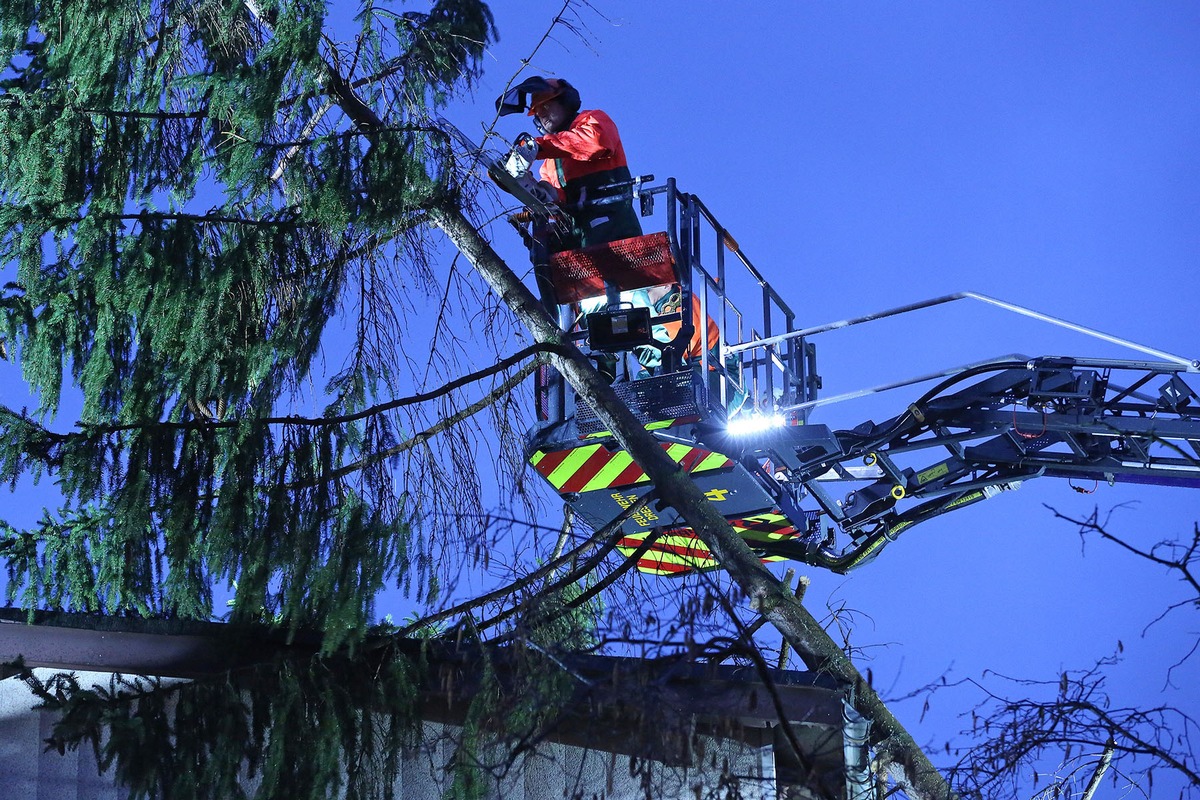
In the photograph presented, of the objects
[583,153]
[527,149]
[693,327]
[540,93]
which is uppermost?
[540,93]

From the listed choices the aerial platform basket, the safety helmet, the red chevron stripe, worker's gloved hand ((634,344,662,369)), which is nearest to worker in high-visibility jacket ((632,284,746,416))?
worker's gloved hand ((634,344,662,369))

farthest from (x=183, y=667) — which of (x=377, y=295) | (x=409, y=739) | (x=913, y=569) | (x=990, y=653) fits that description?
(x=913, y=569)

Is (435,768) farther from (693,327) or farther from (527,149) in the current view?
(693,327)

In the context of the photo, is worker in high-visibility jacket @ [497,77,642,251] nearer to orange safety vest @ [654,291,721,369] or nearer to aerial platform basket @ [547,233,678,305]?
aerial platform basket @ [547,233,678,305]

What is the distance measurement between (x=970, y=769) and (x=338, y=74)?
13.9ft

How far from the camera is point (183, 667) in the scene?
20.7 feet

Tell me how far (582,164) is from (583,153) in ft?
0.68

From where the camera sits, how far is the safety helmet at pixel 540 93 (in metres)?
8.27

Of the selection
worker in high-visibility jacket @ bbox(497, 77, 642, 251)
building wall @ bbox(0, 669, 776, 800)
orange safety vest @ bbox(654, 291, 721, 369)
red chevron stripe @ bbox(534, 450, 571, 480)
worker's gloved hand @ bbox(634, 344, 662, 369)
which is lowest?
building wall @ bbox(0, 669, 776, 800)

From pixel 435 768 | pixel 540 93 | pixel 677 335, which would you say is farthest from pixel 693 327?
pixel 435 768

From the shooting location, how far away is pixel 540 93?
9133mm

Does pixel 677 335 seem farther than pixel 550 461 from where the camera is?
No

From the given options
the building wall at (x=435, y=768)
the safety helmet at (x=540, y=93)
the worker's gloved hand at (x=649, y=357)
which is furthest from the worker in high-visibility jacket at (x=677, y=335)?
the building wall at (x=435, y=768)

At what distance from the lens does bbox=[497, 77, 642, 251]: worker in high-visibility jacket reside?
910 centimetres
